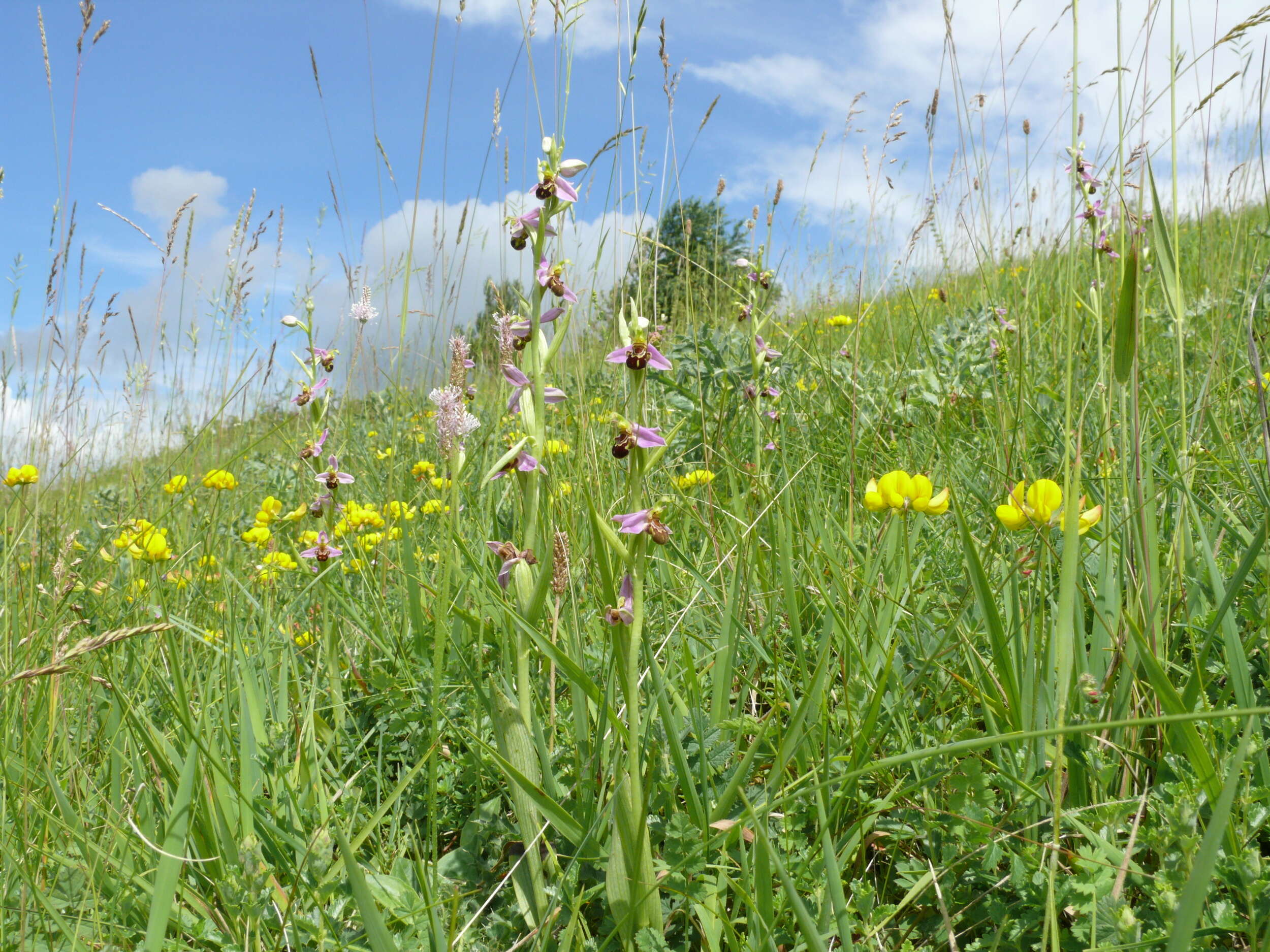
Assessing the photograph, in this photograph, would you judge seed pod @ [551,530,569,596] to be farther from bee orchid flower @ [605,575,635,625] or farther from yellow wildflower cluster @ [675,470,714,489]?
yellow wildflower cluster @ [675,470,714,489]

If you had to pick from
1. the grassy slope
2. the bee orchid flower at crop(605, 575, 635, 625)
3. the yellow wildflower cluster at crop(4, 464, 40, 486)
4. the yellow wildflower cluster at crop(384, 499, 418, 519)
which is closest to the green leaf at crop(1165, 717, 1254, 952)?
the grassy slope

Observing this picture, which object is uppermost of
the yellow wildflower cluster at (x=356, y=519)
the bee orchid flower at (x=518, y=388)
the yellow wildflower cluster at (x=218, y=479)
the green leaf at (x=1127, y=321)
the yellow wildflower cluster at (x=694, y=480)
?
the green leaf at (x=1127, y=321)

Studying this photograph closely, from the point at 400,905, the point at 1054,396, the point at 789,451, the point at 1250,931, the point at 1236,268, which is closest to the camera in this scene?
the point at 1250,931

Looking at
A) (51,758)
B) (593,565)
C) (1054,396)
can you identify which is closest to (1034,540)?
(593,565)

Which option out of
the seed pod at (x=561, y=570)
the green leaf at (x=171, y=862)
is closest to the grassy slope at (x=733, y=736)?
the green leaf at (x=171, y=862)

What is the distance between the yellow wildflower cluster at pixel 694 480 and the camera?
6.90 ft

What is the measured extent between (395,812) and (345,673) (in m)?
0.58

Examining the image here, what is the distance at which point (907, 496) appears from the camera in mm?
1280

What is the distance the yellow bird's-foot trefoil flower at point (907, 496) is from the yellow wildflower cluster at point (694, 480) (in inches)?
29.3

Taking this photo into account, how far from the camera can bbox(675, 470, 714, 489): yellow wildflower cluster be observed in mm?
2104

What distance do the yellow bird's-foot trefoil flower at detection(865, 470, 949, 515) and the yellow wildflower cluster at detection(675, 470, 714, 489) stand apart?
74 cm

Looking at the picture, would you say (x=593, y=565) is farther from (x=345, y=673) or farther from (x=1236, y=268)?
(x=1236, y=268)

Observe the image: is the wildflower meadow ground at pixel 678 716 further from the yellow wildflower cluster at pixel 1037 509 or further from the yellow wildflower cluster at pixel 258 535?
the yellow wildflower cluster at pixel 258 535

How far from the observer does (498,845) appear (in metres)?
1.15
